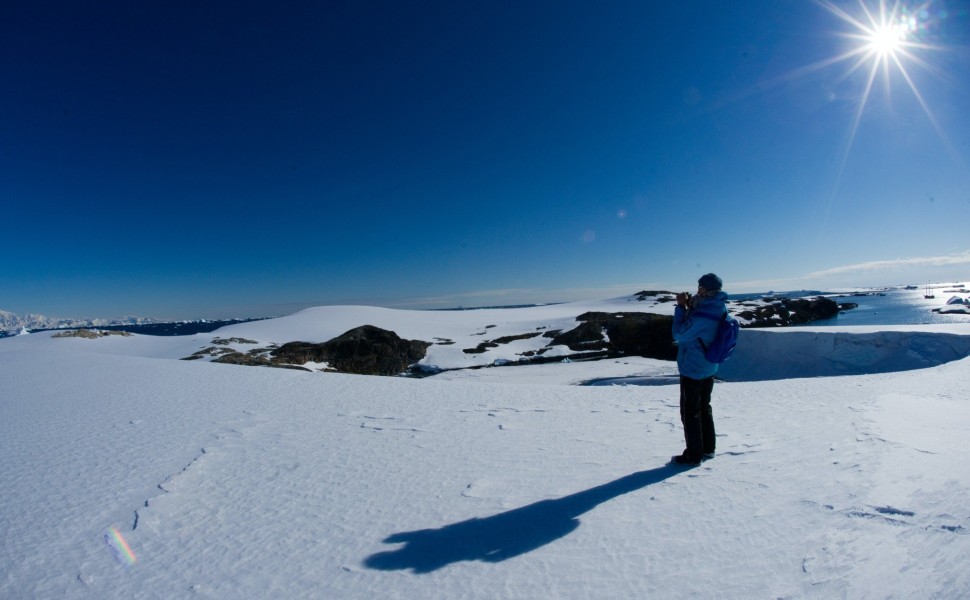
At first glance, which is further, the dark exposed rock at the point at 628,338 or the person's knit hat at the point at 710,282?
the dark exposed rock at the point at 628,338

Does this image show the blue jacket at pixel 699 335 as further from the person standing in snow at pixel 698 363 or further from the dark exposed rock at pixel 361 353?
the dark exposed rock at pixel 361 353

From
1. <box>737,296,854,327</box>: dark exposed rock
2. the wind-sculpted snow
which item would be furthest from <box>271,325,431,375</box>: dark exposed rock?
<box>737,296,854,327</box>: dark exposed rock

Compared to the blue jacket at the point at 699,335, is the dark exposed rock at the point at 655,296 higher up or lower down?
higher up

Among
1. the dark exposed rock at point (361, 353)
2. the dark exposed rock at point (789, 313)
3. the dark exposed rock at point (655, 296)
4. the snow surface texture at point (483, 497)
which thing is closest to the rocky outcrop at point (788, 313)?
the dark exposed rock at point (789, 313)

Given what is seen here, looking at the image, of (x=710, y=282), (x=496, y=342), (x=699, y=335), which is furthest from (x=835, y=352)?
(x=496, y=342)

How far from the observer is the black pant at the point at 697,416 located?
4047 millimetres

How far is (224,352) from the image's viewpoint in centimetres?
2745

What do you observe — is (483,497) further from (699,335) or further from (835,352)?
(835,352)

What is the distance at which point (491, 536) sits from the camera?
2873mm

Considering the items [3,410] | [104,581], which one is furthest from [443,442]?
[3,410]

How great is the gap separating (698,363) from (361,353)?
89.8 ft

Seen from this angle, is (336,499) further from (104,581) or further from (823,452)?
(823,452)

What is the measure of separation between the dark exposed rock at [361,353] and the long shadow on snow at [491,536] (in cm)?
2539

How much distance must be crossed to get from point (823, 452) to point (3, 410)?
1060 centimetres
